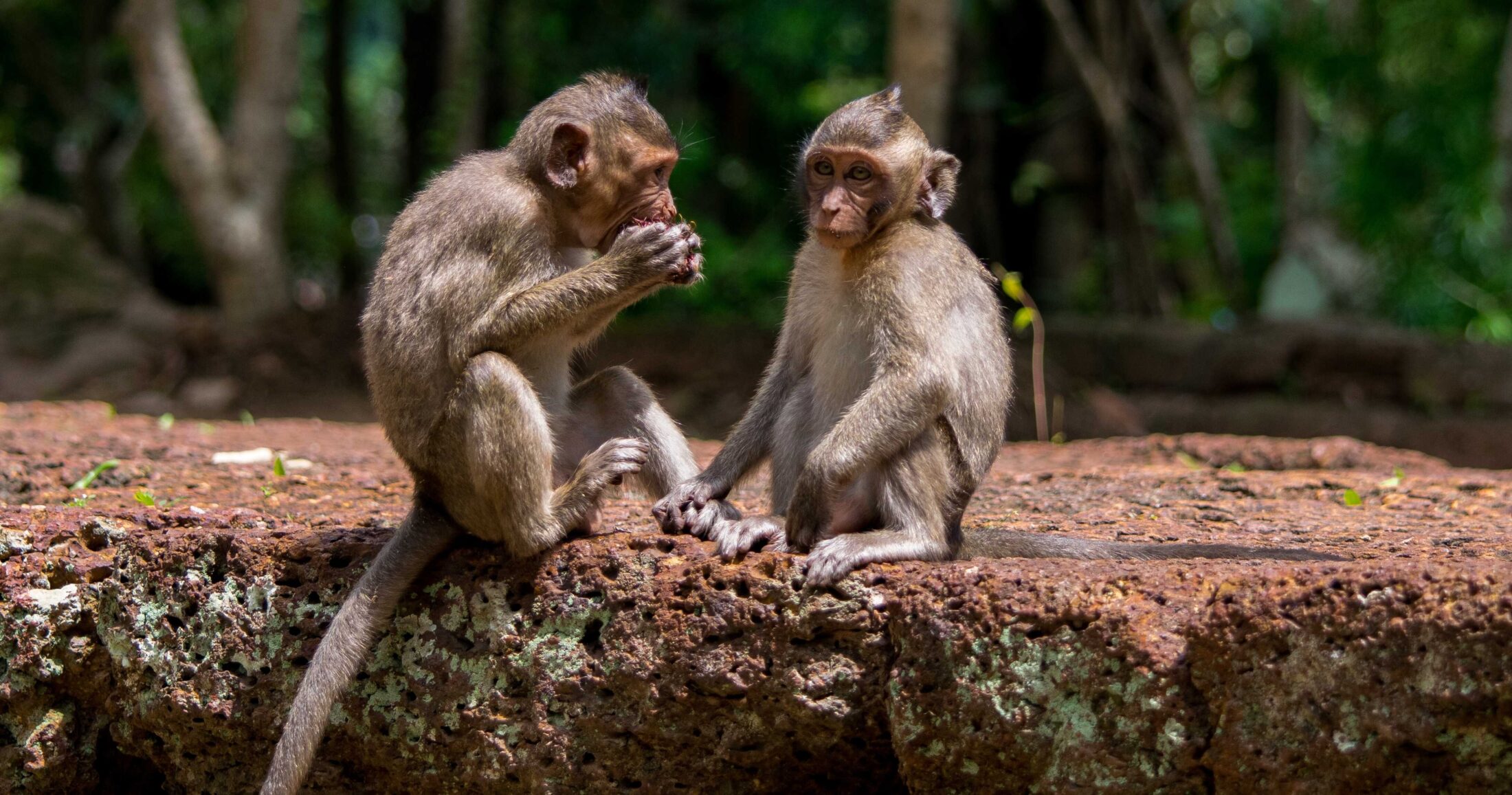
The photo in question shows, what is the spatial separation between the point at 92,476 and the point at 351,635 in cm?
214

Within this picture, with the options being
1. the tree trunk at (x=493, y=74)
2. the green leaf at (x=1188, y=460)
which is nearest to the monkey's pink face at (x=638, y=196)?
the green leaf at (x=1188, y=460)

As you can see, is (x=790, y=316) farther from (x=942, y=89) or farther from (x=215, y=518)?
(x=942, y=89)

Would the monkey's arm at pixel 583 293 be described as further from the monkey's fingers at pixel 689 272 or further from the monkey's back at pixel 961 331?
the monkey's back at pixel 961 331

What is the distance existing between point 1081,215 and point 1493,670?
1077 cm

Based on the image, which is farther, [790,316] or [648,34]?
[648,34]

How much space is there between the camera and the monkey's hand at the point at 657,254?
4.25 meters

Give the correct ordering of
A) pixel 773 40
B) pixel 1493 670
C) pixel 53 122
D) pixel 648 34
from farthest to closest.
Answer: pixel 53 122 < pixel 648 34 < pixel 773 40 < pixel 1493 670

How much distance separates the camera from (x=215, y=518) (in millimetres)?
4586

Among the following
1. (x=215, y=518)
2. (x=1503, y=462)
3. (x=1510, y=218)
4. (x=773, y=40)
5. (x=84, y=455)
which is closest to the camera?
(x=215, y=518)

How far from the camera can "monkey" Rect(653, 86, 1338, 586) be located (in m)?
4.09

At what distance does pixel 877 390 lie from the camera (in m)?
4.19

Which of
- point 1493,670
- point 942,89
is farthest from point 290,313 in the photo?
point 1493,670

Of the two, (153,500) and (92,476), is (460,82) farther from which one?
(153,500)

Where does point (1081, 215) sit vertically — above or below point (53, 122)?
below
